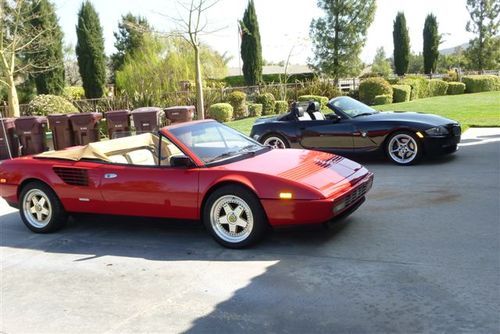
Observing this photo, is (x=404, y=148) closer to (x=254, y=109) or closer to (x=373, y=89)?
(x=254, y=109)

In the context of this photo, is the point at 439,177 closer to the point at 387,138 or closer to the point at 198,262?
the point at 387,138

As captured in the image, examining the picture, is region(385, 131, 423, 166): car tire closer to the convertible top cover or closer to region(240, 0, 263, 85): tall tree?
the convertible top cover

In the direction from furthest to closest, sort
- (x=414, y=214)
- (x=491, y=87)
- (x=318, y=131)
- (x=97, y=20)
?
(x=491, y=87) → (x=97, y=20) → (x=318, y=131) → (x=414, y=214)

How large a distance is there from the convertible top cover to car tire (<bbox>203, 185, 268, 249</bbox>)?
1.26 metres

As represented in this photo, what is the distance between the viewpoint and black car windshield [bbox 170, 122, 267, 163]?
17.7 ft

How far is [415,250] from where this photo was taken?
4578mm

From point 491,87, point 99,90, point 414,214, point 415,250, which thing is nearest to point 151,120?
point 414,214

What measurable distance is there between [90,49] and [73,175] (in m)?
25.2

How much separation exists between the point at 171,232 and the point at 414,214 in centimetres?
275

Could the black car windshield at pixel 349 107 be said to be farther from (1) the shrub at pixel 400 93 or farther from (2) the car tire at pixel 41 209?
(1) the shrub at pixel 400 93

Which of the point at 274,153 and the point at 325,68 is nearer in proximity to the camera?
the point at 274,153

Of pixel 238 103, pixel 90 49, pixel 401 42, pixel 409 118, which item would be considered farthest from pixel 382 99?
pixel 401 42

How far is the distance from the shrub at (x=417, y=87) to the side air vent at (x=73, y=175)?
24742mm

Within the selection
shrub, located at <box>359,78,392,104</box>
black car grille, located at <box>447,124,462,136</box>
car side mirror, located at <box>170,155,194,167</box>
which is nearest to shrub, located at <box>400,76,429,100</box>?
shrub, located at <box>359,78,392,104</box>
